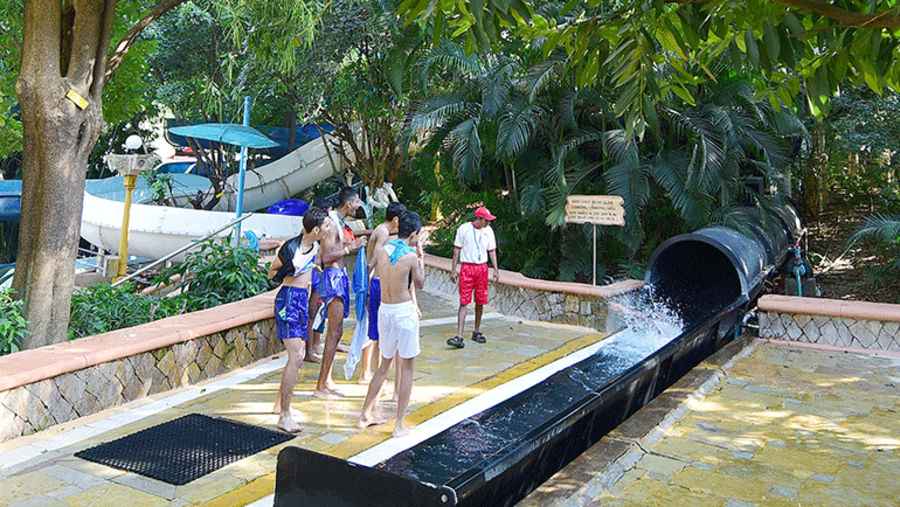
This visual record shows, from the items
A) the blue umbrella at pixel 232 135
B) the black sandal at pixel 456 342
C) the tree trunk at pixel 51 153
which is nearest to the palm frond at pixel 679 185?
the black sandal at pixel 456 342

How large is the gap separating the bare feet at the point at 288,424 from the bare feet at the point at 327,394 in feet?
2.99

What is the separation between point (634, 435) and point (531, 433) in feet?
5.56

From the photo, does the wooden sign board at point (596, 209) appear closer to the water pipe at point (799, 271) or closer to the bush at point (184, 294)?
the water pipe at point (799, 271)

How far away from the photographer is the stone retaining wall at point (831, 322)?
9211mm

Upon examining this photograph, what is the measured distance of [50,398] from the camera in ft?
20.0

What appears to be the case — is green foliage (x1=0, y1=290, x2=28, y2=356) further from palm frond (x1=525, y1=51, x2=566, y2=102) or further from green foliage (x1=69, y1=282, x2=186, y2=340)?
palm frond (x1=525, y1=51, x2=566, y2=102)

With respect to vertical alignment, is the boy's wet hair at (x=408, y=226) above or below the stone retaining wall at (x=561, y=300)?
above

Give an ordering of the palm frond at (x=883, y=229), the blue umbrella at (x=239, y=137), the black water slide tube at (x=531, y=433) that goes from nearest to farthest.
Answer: the black water slide tube at (x=531, y=433) < the palm frond at (x=883, y=229) < the blue umbrella at (x=239, y=137)

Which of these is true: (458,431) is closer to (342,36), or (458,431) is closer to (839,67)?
(839,67)

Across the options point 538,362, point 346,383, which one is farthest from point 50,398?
point 538,362

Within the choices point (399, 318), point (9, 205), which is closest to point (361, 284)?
point (399, 318)

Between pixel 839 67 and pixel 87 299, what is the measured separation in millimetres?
7837

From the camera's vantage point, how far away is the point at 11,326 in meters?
6.89

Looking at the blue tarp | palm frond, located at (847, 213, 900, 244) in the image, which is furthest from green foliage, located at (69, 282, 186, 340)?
the blue tarp
